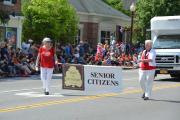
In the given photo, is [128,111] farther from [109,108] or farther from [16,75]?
[16,75]

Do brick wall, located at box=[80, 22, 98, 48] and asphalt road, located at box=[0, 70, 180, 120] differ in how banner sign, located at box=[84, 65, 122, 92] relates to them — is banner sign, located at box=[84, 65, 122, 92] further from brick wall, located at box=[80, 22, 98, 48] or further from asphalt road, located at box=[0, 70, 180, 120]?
brick wall, located at box=[80, 22, 98, 48]

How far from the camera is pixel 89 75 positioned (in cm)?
1781

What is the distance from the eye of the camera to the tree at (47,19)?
39156 millimetres

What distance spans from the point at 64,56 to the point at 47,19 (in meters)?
5.78

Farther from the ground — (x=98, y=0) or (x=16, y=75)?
(x=98, y=0)

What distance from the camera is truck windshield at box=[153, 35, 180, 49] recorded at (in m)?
26.0

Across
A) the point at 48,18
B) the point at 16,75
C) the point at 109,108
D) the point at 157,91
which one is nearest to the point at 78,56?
the point at 48,18

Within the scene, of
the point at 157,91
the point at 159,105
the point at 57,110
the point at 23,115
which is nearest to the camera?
the point at 23,115

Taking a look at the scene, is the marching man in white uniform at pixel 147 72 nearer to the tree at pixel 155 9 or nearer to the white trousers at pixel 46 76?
the white trousers at pixel 46 76

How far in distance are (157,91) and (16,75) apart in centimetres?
946

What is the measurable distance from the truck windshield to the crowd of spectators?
612cm

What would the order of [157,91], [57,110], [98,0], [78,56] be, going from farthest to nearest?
[98,0], [78,56], [157,91], [57,110]

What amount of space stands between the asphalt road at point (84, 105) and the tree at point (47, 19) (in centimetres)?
1948

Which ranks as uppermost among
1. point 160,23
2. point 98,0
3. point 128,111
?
point 98,0
